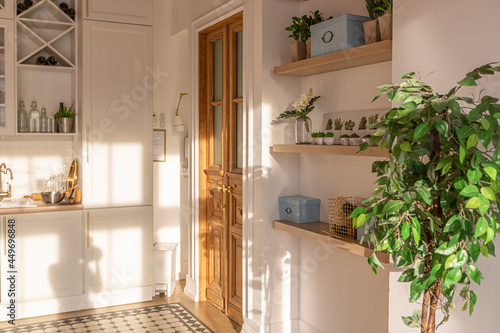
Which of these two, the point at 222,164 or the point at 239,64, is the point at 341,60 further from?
the point at 222,164

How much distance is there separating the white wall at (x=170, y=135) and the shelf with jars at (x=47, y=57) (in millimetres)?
971

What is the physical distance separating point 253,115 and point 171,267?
76.2 inches

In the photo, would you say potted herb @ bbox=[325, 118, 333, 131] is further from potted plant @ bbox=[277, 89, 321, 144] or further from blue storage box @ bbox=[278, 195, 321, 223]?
blue storage box @ bbox=[278, 195, 321, 223]

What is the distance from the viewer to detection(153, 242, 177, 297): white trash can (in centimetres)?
479

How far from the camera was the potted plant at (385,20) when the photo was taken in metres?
2.52

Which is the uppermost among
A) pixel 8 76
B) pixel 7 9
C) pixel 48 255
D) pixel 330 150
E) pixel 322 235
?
pixel 7 9

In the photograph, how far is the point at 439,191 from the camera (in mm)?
1723

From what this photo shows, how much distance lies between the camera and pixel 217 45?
4.43m

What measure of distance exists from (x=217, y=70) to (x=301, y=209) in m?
1.67

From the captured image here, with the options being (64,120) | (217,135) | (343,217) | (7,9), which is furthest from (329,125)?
(7,9)

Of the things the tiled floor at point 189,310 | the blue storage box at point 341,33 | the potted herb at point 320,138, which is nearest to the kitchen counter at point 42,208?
the tiled floor at point 189,310

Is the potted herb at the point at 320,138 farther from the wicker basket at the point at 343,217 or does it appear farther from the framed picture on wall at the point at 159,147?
the framed picture on wall at the point at 159,147

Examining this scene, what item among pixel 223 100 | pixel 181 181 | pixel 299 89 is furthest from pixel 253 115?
pixel 181 181

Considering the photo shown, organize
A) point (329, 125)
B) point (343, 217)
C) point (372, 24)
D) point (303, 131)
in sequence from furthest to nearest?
point (303, 131)
point (329, 125)
point (343, 217)
point (372, 24)
